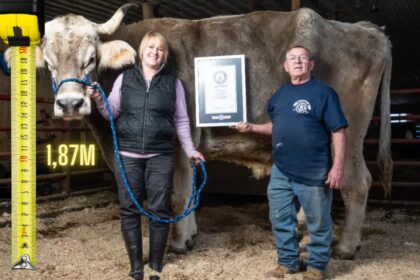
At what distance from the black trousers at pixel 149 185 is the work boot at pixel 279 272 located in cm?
88

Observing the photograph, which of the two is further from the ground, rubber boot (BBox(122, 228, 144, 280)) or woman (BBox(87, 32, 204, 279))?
woman (BBox(87, 32, 204, 279))

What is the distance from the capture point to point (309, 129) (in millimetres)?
3199

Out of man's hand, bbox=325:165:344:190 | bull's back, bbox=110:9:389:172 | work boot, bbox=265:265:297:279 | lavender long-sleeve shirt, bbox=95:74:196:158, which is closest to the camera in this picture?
man's hand, bbox=325:165:344:190

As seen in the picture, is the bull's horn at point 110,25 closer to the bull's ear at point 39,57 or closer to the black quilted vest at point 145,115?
the bull's ear at point 39,57

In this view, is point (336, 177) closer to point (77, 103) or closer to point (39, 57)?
point (77, 103)

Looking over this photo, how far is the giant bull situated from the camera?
13.4 feet

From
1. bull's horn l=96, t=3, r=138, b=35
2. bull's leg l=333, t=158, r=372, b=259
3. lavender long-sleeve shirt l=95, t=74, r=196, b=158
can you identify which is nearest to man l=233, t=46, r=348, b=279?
lavender long-sleeve shirt l=95, t=74, r=196, b=158

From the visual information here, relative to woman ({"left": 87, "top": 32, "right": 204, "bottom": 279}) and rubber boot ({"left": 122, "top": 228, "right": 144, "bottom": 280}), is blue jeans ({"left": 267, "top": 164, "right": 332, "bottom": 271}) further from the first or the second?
rubber boot ({"left": 122, "top": 228, "right": 144, "bottom": 280})

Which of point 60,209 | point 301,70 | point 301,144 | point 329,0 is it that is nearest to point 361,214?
point 301,144

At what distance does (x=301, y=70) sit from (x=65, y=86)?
1675 mm

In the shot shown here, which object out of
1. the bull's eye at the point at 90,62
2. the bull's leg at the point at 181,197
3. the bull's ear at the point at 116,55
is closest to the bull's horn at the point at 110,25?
the bull's ear at the point at 116,55

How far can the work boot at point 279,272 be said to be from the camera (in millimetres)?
3428

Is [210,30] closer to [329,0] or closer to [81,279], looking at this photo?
[81,279]

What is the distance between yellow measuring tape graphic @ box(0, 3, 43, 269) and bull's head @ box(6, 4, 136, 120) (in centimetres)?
42
